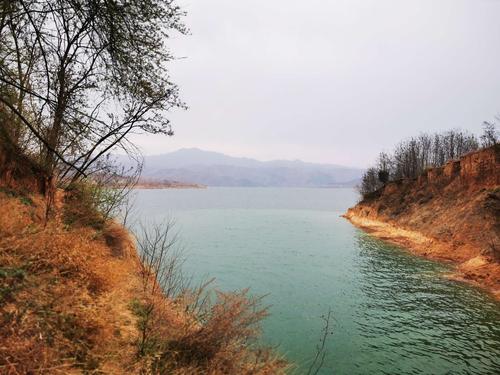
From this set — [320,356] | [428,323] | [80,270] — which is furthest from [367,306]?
[80,270]

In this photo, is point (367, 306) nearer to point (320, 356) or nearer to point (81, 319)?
point (320, 356)

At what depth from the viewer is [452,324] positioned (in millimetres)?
14758

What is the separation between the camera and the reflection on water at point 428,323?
1141 cm

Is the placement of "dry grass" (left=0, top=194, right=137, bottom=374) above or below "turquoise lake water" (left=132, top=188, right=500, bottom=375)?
above

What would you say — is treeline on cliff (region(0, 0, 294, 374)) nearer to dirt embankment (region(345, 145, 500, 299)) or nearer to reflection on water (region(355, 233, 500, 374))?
reflection on water (region(355, 233, 500, 374))

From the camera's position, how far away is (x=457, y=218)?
32.4m

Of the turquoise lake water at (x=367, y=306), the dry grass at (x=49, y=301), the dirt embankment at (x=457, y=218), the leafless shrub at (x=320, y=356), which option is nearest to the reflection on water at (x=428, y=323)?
the turquoise lake water at (x=367, y=306)

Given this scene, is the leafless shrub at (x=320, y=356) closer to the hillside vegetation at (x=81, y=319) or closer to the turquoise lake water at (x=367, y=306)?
the turquoise lake water at (x=367, y=306)

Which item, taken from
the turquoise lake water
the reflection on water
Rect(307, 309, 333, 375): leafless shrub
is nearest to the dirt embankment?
the turquoise lake water

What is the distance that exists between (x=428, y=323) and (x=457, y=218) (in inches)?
868

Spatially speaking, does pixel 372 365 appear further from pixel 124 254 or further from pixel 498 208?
pixel 498 208

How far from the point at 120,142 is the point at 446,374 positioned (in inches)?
537

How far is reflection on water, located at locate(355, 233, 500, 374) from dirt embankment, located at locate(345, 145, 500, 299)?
3062mm

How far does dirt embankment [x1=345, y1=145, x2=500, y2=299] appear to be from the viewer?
941 inches
